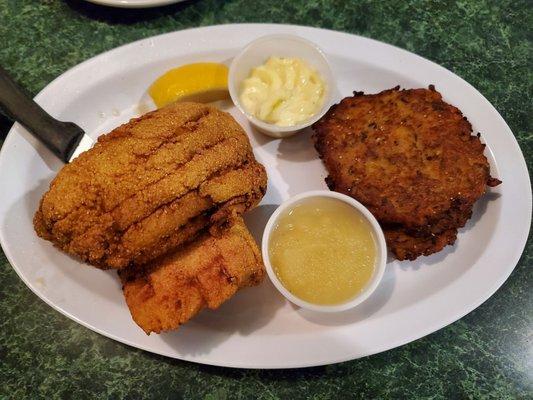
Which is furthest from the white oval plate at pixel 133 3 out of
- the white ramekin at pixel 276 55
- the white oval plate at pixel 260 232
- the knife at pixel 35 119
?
the knife at pixel 35 119

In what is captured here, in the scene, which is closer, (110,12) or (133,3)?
(133,3)

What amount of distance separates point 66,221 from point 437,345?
67.6 inches

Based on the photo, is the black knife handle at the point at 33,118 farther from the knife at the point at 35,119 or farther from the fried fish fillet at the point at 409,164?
the fried fish fillet at the point at 409,164

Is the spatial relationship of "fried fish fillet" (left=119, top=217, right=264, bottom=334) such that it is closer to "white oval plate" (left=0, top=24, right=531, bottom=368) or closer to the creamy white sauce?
"white oval plate" (left=0, top=24, right=531, bottom=368)

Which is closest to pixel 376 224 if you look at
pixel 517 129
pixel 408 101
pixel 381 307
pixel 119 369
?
pixel 381 307

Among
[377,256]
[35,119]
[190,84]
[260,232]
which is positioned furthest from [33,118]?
[377,256]

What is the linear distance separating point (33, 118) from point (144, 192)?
776 mm

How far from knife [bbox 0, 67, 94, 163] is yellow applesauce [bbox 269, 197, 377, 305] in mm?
1062

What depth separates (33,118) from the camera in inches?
88.2

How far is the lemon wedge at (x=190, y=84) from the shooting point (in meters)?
2.40

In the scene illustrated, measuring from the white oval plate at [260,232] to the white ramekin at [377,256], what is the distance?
7.2 inches

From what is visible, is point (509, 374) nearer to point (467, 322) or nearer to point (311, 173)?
point (467, 322)

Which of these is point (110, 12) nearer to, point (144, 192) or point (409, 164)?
point (144, 192)

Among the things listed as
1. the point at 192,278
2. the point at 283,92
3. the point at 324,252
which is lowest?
the point at 324,252
